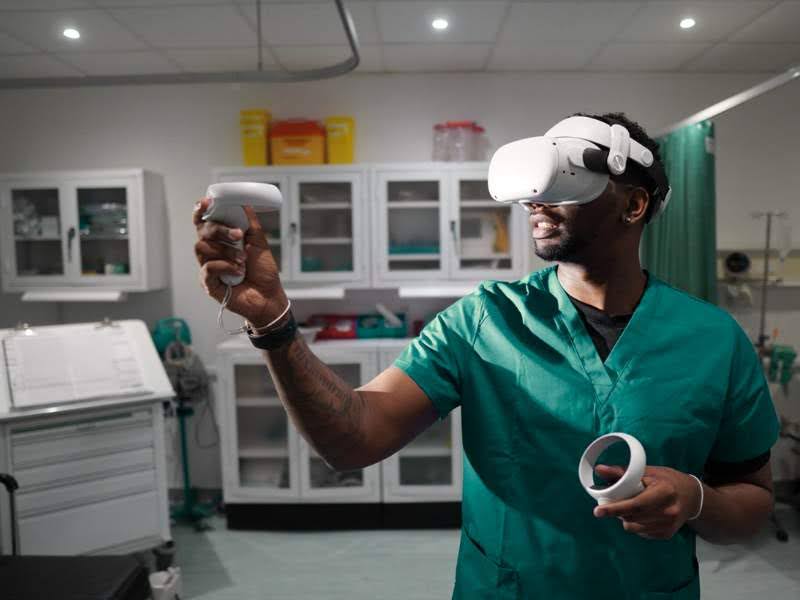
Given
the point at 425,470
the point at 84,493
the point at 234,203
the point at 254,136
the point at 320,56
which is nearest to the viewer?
the point at 234,203

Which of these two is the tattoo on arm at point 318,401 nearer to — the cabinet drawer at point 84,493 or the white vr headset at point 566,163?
the white vr headset at point 566,163

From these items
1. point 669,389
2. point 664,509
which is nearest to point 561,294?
point 669,389

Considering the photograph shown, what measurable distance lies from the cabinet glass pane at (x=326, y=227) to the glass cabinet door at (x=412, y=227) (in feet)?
0.69

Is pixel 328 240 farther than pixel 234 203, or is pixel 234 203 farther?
pixel 328 240

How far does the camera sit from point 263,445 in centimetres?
331

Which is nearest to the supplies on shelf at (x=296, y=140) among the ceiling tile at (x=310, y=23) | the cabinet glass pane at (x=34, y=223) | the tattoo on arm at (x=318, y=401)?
the ceiling tile at (x=310, y=23)

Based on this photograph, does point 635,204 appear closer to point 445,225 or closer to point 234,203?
point 234,203

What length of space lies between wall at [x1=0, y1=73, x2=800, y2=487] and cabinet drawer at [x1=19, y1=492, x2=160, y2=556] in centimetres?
144

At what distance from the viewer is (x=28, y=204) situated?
131 inches

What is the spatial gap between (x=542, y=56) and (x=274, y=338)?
289cm

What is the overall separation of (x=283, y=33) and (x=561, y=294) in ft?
7.51

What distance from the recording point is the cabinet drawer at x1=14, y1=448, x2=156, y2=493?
2.35 metres

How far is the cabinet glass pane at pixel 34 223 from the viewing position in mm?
3303

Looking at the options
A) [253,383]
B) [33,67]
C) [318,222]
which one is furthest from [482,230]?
[33,67]
